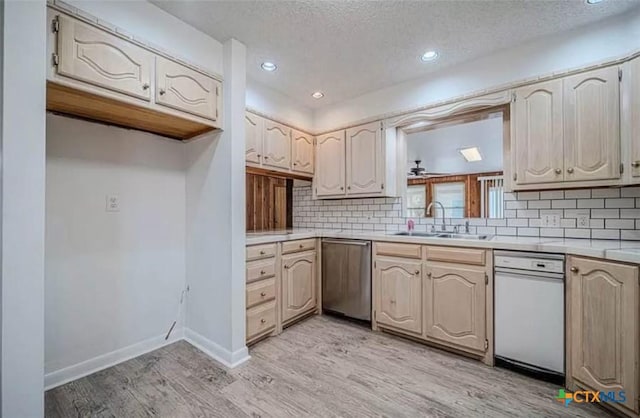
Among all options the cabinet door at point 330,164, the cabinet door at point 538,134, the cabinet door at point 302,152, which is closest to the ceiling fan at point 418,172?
the cabinet door at point 330,164

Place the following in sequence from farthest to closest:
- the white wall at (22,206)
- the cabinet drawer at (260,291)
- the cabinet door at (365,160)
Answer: the cabinet door at (365,160), the cabinet drawer at (260,291), the white wall at (22,206)

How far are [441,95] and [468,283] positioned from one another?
167 cm

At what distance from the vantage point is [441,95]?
8.70 ft

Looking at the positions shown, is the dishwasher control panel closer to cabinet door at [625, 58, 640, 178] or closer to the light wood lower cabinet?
the light wood lower cabinet

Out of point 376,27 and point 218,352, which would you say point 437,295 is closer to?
point 218,352

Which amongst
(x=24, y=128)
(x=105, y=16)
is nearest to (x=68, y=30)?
(x=105, y=16)

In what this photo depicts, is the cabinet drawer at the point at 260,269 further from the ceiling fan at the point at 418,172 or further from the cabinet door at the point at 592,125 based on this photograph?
the cabinet door at the point at 592,125

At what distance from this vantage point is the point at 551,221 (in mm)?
2270

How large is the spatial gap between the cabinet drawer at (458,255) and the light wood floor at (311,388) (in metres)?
0.74

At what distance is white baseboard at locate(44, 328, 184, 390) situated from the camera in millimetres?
1847

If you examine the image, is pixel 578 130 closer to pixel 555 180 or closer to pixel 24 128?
pixel 555 180

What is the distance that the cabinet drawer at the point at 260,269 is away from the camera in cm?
236

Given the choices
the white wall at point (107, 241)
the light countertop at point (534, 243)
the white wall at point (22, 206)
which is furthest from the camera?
the white wall at point (107, 241)

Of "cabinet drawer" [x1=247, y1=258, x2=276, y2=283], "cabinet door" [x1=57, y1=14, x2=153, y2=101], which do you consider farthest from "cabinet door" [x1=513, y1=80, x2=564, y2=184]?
"cabinet door" [x1=57, y1=14, x2=153, y2=101]
